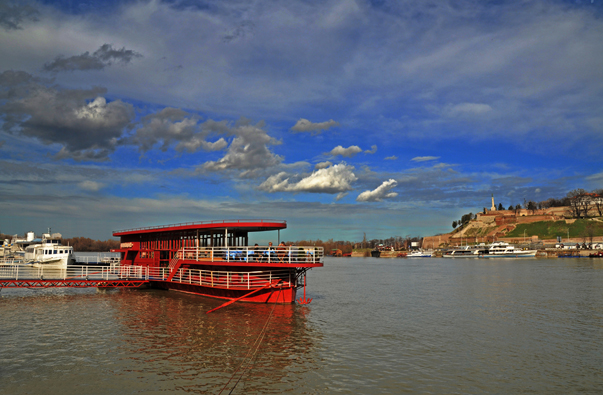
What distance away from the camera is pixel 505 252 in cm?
14512

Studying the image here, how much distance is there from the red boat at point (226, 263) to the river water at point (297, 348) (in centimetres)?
129

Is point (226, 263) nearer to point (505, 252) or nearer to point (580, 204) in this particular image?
point (505, 252)

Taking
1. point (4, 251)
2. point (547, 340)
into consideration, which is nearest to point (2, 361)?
point (547, 340)

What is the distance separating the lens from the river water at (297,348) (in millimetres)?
14266

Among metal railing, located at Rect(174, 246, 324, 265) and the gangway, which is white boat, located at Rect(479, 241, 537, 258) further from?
the gangway

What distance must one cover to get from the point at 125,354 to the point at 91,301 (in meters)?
18.1

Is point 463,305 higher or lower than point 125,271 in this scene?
lower

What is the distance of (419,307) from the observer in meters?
32.1

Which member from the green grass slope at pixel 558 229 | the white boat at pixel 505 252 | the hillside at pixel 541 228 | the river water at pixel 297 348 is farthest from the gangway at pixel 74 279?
the green grass slope at pixel 558 229

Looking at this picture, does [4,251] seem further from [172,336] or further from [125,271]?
[172,336]

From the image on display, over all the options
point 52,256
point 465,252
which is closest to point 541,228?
point 465,252

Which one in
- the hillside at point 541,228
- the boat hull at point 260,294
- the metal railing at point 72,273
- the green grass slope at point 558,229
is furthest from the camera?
the hillside at point 541,228

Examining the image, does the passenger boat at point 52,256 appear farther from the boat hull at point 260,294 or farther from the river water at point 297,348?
the boat hull at point 260,294

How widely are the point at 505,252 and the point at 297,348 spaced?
146 meters
